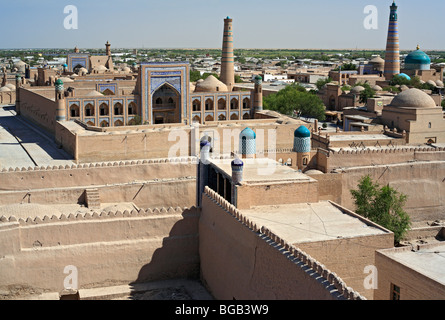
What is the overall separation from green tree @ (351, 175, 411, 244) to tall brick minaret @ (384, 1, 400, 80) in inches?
1443

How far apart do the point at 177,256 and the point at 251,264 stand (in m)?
3.66

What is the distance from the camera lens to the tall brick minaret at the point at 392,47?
5273 cm

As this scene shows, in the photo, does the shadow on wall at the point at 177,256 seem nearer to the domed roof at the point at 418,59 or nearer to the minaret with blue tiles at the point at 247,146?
the minaret with blue tiles at the point at 247,146

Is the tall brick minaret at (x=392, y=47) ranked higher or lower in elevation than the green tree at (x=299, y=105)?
higher

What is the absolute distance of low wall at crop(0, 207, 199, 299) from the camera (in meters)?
14.8

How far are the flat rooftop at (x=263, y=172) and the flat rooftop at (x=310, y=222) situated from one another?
0.76 m

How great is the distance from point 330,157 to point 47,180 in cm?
962

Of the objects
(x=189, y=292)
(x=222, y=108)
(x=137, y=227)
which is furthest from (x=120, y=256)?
(x=222, y=108)

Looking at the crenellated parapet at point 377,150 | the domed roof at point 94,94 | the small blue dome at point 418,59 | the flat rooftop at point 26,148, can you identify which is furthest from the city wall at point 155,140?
the small blue dome at point 418,59

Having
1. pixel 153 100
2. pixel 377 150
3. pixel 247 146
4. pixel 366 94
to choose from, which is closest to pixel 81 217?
pixel 247 146

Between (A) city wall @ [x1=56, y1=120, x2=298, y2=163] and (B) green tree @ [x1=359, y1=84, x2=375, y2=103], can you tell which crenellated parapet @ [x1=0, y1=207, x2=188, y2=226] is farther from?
(B) green tree @ [x1=359, y1=84, x2=375, y2=103]

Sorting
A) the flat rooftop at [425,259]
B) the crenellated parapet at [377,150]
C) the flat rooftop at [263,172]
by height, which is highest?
the flat rooftop at [263,172]

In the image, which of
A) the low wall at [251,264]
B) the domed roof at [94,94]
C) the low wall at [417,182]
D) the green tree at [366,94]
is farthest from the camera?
the green tree at [366,94]

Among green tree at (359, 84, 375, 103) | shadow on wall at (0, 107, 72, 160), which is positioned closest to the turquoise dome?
green tree at (359, 84, 375, 103)
